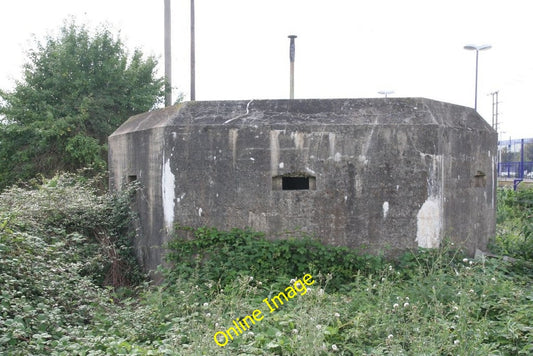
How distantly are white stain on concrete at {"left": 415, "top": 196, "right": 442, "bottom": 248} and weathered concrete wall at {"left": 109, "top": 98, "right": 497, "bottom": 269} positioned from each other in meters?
0.01

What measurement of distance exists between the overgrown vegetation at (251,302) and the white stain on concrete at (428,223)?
130 millimetres

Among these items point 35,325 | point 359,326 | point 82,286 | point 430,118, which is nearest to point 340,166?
point 430,118

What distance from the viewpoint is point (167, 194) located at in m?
4.89

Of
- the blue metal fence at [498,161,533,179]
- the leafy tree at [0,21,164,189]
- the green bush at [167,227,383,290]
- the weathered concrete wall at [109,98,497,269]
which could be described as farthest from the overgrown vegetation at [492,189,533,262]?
→ the leafy tree at [0,21,164,189]

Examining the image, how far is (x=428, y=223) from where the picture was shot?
468cm

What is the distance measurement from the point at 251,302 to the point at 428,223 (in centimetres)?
206

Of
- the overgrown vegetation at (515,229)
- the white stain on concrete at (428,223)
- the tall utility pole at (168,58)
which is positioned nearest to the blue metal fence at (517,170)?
the overgrown vegetation at (515,229)

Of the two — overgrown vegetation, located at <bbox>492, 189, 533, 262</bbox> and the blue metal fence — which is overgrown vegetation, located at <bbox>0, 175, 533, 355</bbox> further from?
the blue metal fence

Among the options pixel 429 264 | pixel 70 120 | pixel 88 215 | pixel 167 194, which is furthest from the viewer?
pixel 70 120

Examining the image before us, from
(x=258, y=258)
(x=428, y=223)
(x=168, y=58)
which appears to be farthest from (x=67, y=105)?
(x=428, y=223)

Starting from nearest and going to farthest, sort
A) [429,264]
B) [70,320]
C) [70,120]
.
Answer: [70,320] → [429,264] → [70,120]

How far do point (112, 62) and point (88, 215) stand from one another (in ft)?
23.2

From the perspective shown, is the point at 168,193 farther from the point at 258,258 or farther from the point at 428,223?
the point at 428,223

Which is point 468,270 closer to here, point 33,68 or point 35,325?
point 35,325
